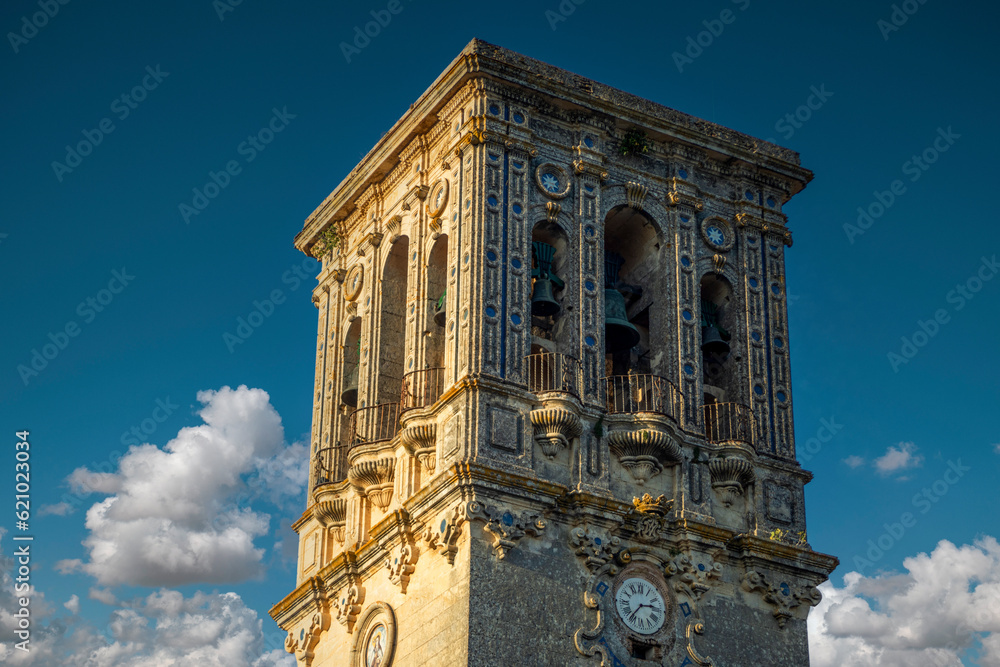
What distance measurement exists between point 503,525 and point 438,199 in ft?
28.9

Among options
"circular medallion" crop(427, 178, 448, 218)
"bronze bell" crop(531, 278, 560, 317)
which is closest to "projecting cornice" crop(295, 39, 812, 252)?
"circular medallion" crop(427, 178, 448, 218)

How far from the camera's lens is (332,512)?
4422 centimetres

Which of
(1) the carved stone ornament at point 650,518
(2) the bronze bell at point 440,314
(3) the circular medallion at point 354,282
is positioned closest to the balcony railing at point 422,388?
(2) the bronze bell at point 440,314

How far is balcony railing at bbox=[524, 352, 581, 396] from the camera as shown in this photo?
134 ft

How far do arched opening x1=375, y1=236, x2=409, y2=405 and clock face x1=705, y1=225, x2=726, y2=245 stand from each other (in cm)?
692

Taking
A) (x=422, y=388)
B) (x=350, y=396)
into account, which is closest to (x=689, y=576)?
(x=422, y=388)

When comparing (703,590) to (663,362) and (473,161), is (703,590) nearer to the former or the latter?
(663,362)

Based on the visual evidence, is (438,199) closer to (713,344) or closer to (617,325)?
(617,325)

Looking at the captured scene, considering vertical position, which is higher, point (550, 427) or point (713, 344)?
point (713, 344)

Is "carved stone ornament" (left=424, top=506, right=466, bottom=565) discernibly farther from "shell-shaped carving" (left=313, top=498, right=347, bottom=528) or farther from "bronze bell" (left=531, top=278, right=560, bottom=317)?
"bronze bell" (left=531, top=278, right=560, bottom=317)

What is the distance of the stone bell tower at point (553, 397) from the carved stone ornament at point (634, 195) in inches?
1.7

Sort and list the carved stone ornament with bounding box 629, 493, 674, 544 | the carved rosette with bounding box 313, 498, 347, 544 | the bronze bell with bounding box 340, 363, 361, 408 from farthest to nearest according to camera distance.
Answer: the bronze bell with bounding box 340, 363, 361, 408 < the carved rosette with bounding box 313, 498, 347, 544 < the carved stone ornament with bounding box 629, 493, 674, 544

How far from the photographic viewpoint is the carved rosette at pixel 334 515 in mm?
44125

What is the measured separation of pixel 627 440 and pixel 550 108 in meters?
8.04
